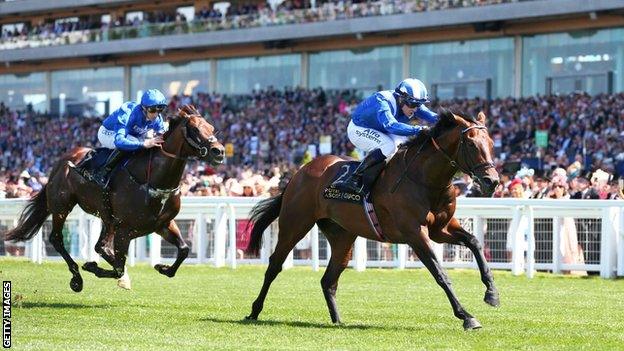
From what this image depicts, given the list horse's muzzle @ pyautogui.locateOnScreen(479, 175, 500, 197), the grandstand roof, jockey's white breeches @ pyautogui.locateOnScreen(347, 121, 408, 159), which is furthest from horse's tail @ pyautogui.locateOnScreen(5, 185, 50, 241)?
the grandstand roof

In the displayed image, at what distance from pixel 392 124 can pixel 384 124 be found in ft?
0.22

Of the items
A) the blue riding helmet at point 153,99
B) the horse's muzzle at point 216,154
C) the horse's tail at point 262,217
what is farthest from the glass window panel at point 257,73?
the horse's tail at point 262,217

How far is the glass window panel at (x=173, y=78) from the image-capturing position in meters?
46.6

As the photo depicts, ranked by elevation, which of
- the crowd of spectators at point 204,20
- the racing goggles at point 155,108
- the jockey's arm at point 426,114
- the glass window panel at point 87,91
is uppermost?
the crowd of spectators at point 204,20

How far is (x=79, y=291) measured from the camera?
39.6ft

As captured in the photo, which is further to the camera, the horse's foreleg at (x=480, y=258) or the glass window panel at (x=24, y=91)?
the glass window panel at (x=24, y=91)

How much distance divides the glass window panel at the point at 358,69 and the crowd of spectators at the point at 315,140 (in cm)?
97

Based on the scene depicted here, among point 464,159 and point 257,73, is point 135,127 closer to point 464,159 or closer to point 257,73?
point 464,159

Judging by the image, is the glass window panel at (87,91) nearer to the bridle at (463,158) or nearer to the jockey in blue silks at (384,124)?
the jockey in blue silks at (384,124)

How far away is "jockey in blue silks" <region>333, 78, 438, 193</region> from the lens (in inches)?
385

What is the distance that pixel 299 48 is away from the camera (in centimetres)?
4306

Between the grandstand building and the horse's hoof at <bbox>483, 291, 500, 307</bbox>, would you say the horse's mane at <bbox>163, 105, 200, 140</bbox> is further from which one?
the grandstand building

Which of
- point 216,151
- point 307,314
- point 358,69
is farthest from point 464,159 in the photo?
point 358,69

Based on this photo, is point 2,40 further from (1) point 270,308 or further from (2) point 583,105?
(1) point 270,308
